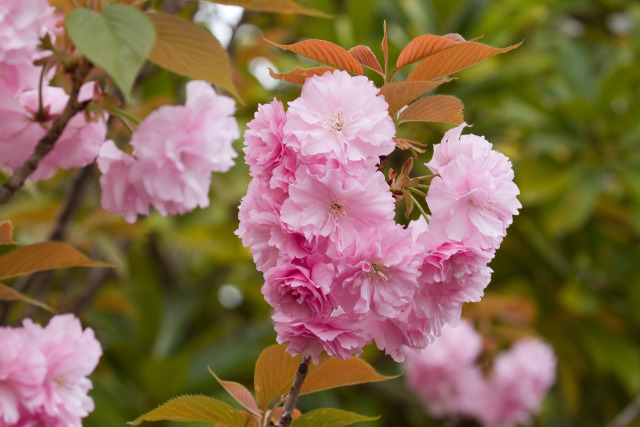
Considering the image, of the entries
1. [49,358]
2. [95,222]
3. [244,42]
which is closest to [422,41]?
[49,358]

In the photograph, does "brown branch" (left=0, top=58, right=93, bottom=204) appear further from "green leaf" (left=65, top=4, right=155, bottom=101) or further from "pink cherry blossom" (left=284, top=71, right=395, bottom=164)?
"pink cherry blossom" (left=284, top=71, right=395, bottom=164)

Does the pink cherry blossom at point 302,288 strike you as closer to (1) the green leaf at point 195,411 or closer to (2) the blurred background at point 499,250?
(1) the green leaf at point 195,411

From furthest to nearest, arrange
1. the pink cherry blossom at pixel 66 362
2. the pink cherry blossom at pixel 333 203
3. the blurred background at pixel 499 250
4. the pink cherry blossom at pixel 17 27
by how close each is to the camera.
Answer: the blurred background at pixel 499 250 → the pink cherry blossom at pixel 66 362 → the pink cherry blossom at pixel 17 27 → the pink cherry blossom at pixel 333 203

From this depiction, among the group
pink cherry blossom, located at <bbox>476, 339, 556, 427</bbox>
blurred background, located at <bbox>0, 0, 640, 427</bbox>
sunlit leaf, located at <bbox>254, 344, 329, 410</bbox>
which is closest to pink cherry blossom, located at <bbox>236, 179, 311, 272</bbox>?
sunlit leaf, located at <bbox>254, 344, 329, 410</bbox>

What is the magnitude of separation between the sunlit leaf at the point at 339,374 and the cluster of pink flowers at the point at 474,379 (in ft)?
4.51

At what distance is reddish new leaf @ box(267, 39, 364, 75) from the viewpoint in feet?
2.12

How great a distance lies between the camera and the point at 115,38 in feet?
2.11

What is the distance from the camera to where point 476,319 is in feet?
7.59

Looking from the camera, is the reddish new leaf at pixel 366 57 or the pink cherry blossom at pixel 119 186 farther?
the pink cherry blossom at pixel 119 186

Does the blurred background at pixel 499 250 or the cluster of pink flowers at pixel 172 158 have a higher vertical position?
the cluster of pink flowers at pixel 172 158

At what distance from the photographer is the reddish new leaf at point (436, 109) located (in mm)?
671

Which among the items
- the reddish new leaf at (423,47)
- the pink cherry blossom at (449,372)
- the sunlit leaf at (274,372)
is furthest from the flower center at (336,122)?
the pink cherry blossom at (449,372)

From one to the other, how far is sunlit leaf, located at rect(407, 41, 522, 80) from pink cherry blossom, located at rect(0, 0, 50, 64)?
362 millimetres

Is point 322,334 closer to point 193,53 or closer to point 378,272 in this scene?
point 378,272
